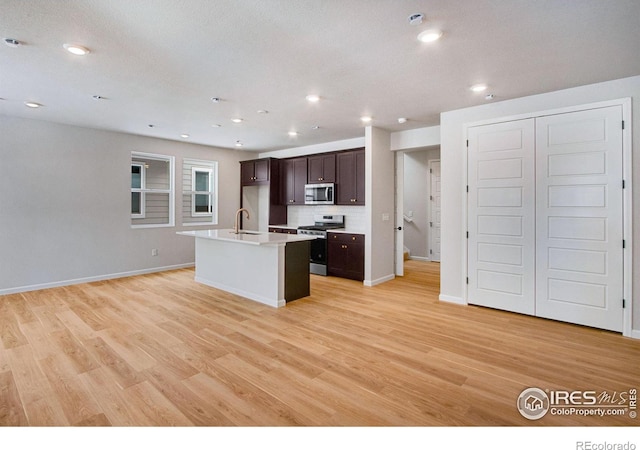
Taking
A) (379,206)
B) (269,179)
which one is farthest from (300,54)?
(269,179)

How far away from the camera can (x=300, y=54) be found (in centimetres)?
281

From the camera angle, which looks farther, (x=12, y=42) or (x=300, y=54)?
(x=300, y=54)

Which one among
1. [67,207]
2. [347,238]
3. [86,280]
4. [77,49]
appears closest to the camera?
[77,49]

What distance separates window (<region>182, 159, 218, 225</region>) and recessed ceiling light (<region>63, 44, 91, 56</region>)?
14.5ft

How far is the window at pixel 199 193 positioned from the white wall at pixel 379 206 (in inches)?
151

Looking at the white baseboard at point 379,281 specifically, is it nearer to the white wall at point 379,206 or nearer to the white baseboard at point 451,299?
the white wall at point 379,206

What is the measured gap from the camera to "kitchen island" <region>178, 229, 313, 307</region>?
14.0 ft

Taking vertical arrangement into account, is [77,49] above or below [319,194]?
above

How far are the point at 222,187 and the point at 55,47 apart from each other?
193 inches

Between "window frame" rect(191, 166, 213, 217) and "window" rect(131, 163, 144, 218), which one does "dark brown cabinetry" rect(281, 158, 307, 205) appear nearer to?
"window frame" rect(191, 166, 213, 217)

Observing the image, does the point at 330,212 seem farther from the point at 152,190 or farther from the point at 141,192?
the point at 141,192

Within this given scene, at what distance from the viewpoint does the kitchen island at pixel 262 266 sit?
4258 mm

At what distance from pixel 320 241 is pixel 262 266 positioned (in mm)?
2032

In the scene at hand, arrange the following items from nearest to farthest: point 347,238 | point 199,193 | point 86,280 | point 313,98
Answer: point 313,98
point 86,280
point 347,238
point 199,193
